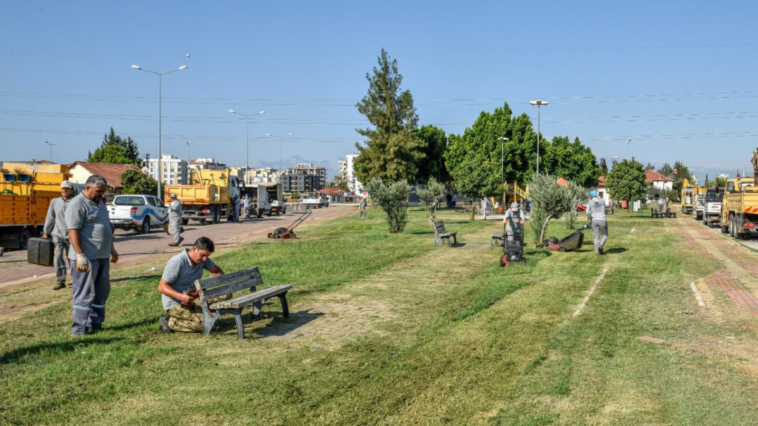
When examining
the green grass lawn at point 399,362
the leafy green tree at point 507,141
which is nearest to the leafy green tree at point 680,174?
the leafy green tree at point 507,141

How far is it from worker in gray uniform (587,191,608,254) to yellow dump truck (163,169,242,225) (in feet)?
73.9

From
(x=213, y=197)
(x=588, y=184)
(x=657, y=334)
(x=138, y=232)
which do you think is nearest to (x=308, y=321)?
(x=657, y=334)

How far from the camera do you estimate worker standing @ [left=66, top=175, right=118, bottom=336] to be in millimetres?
7383

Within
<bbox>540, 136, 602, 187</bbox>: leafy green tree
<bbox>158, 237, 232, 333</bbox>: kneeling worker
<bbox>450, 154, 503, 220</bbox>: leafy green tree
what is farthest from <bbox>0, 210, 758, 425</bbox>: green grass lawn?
<bbox>540, 136, 602, 187</bbox>: leafy green tree

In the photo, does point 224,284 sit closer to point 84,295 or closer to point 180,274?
point 180,274

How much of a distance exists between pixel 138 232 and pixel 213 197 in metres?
7.84

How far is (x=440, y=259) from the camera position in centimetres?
1641

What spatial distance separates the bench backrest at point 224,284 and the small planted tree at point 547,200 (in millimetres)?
11014

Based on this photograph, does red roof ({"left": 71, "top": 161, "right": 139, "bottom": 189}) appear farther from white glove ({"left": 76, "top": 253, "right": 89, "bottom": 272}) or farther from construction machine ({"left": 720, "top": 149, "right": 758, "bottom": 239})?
white glove ({"left": 76, "top": 253, "right": 89, "bottom": 272})

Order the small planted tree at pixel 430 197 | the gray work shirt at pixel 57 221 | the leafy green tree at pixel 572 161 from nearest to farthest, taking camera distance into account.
Answer: the gray work shirt at pixel 57 221 < the small planted tree at pixel 430 197 < the leafy green tree at pixel 572 161

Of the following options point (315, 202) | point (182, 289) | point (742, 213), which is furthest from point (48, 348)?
point (315, 202)

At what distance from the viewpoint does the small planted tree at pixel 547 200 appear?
17.8 m

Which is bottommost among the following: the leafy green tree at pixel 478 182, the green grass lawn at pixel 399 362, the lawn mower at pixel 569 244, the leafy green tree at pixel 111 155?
the green grass lawn at pixel 399 362

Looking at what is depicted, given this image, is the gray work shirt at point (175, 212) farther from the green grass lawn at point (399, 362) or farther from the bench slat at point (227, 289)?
the bench slat at point (227, 289)
